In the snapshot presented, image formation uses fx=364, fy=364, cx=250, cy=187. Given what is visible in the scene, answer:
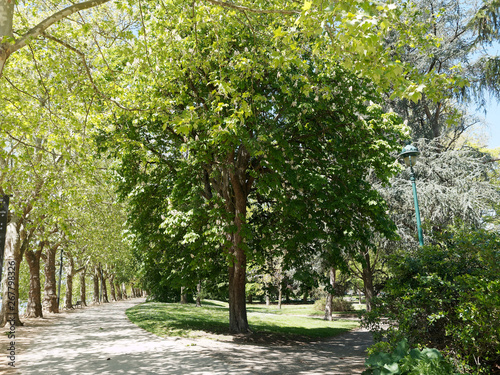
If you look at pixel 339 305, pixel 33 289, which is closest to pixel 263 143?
pixel 33 289

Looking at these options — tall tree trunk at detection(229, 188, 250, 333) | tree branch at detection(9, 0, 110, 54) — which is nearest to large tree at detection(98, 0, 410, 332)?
tall tree trunk at detection(229, 188, 250, 333)

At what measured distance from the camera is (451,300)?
5.52 meters

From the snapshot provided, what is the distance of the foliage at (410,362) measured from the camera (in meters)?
4.27

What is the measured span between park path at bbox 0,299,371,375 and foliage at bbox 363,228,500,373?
2717mm

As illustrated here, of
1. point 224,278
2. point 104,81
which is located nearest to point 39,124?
point 104,81

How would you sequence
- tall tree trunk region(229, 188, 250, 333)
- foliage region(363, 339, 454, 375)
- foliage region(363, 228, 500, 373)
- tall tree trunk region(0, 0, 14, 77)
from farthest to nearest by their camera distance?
1. tall tree trunk region(229, 188, 250, 333)
2. tall tree trunk region(0, 0, 14, 77)
3. foliage region(363, 228, 500, 373)
4. foliage region(363, 339, 454, 375)

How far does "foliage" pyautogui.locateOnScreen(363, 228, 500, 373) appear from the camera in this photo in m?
4.75

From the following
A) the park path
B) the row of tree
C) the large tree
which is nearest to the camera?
the park path

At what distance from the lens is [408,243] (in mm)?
16406

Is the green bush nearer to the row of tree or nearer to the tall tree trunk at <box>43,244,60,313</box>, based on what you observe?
the row of tree

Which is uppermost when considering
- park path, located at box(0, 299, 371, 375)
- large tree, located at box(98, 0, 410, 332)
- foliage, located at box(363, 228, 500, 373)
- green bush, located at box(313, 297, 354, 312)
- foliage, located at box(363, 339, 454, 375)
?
large tree, located at box(98, 0, 410, 332)

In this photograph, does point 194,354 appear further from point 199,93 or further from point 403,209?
point 403,209

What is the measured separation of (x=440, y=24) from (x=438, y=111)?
416 cm

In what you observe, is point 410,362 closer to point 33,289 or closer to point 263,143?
point 263,143
